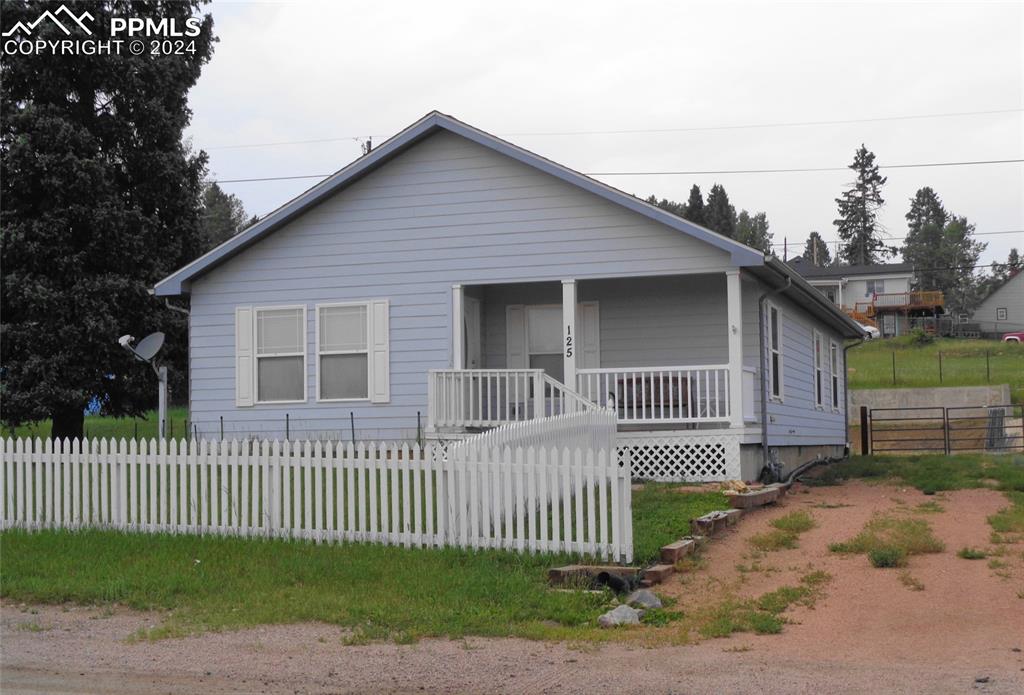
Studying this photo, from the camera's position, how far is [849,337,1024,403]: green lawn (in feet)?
161

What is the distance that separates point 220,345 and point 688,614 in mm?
12519

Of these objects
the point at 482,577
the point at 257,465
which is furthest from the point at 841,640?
the point at 257,465

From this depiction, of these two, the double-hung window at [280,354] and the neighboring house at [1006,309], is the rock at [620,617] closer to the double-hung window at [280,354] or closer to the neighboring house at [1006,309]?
the double-hung window at [280,354]

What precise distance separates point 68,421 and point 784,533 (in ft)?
52.1

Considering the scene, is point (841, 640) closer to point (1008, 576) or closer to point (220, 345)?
point (1008, 576)

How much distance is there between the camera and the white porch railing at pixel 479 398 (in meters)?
16.7

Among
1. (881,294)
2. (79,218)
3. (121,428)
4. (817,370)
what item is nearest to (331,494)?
(79,218)

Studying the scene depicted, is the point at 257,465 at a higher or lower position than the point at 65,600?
higher

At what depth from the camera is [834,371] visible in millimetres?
28500

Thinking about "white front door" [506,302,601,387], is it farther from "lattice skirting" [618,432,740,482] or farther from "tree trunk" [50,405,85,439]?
"tree trunk" [50,405,85,439]

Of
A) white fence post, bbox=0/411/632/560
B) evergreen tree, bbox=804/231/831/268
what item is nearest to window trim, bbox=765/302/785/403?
white fence post, bbox=0/411/632/560

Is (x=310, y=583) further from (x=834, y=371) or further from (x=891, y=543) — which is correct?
(x=834, y=371)

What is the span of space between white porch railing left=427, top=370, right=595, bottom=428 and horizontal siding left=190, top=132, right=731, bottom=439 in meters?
1.08

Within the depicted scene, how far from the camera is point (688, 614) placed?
898 centimetres
